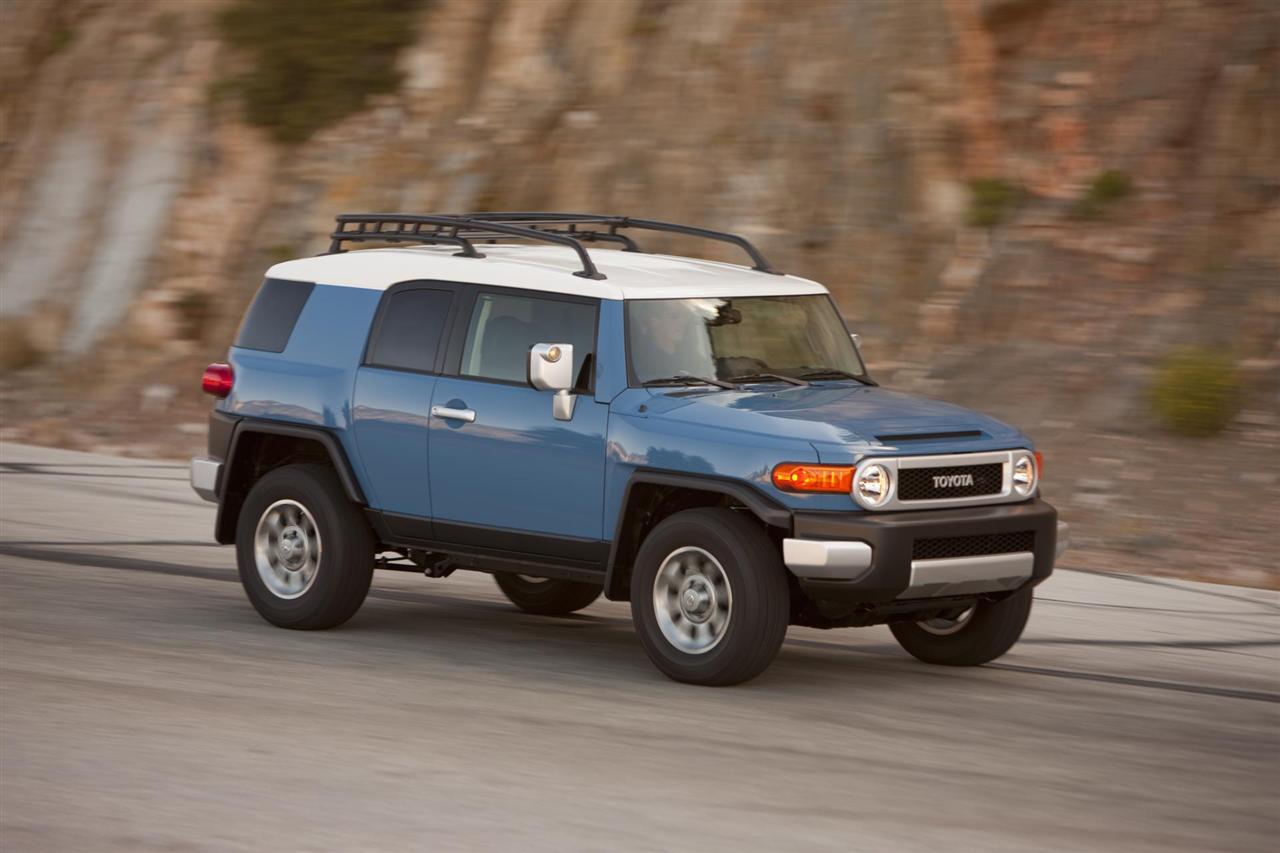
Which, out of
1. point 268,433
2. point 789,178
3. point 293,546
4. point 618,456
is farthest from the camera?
point 789,178

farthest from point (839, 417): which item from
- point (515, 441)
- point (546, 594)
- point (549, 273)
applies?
point (546, 594)

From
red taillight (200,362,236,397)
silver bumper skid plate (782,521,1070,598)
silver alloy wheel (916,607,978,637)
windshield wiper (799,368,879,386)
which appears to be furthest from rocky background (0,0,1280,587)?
red taillight (200,362,236,397)

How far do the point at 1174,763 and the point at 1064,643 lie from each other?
2689 mm

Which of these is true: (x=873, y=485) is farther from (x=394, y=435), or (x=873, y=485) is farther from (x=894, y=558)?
(x=394, y=435)

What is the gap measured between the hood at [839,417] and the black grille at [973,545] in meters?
0.38

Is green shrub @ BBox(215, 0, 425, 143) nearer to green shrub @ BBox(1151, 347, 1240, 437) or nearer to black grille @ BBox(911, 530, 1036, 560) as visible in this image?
green shrub @ BBox(1151, 347, 1240, 437)

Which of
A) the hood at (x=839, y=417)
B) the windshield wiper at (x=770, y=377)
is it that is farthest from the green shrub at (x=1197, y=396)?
the windshield wiper at (x=770, y=377)

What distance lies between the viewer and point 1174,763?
7422 mm

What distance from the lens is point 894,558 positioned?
26.4 feet

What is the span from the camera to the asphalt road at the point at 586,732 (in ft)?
20.9

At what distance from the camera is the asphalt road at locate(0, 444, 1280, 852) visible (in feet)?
20.9

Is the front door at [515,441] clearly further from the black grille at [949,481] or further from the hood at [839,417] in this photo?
the black grille at [949,481]

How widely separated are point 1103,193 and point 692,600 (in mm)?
9522

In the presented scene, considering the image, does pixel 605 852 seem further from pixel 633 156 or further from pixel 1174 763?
pixel 633 156
